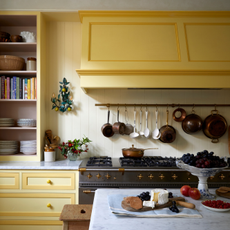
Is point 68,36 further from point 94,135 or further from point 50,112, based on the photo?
point 94,135

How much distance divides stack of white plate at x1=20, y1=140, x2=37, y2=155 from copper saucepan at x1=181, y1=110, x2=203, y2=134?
1870 millimetres

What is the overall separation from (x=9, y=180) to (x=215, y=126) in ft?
8.17

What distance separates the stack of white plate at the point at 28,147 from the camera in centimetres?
272

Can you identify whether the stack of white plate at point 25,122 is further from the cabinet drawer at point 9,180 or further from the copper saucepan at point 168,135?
the copper saucepan at point 168,135

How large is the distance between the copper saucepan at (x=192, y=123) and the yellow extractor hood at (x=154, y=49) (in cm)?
→ 55

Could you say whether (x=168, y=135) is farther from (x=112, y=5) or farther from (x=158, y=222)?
(x=158, y=222)

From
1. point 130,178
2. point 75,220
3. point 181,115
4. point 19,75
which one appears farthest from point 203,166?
point 19,75

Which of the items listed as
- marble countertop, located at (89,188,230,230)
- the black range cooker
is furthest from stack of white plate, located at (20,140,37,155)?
marble countertop, located at (89,188,230,230)

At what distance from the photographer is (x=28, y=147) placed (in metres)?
2.72

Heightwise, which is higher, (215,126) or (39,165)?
(215,126)

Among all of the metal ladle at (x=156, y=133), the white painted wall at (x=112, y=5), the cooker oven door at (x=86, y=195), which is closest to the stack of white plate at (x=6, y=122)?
the cooker oven door at (x=86, y=195)

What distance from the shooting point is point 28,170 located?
7.97 feet

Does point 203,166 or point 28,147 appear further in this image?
point 28,147

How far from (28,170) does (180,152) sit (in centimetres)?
185
